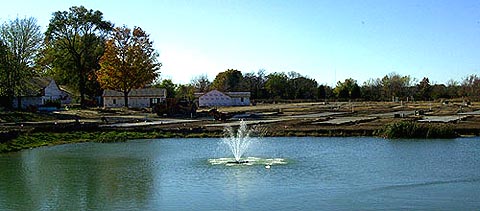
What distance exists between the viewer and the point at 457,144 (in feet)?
108

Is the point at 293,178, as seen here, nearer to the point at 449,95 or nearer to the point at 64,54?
the point at 64,54

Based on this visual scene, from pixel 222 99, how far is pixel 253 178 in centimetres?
7976

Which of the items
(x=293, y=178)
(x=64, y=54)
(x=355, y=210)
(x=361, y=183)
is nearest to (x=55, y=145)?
(x=293, y=178)

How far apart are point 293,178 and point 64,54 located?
195ft

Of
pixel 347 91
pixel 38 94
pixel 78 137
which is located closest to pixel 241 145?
pixel 78 137

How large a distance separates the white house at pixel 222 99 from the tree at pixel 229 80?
1075 inches

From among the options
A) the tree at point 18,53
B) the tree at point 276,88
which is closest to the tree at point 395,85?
the tree at point 276,88

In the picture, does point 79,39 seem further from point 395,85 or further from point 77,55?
point 395,85

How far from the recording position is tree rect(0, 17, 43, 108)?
58.2m

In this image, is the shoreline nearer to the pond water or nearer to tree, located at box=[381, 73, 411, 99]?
the pond water

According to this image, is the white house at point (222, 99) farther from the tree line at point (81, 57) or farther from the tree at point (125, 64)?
the tree at point (125, 64)

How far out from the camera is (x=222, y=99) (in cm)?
10162

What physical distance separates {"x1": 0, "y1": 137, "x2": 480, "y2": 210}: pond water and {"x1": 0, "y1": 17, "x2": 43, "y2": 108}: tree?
86.0ft

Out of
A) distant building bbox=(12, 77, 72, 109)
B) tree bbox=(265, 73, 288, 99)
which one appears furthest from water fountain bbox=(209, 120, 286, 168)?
tree bbox=(265, 73, 288, 99)
